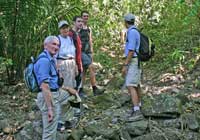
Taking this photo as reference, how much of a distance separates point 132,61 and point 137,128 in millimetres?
1020

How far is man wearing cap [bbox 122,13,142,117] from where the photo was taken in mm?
6133

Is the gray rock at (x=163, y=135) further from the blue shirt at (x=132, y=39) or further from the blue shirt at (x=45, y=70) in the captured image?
the blue shirt at (x=45, y=70)

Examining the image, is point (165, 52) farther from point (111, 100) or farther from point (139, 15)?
point (111, 100)

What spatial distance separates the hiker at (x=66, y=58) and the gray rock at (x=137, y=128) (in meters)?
1.10

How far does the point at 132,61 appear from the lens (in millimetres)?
6258

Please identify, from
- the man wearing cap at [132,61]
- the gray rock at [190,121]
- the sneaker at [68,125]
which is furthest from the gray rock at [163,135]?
the sneaker at [68,125]

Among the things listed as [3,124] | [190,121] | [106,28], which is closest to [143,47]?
[190,121]

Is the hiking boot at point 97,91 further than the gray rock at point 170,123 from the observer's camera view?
Yes

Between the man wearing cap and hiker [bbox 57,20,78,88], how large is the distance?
796 mm

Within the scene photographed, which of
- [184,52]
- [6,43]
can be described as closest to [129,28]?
[6,43]

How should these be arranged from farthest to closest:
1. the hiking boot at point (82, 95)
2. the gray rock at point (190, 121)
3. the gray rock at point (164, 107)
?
the hiking boot at point (82, 95) → the gray rock at point (164, 107) → the gray rock at point (190, 121)

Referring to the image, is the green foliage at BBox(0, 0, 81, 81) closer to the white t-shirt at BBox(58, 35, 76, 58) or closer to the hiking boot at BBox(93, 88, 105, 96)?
the hiking boot at BBox(93, 88, 105, 96)

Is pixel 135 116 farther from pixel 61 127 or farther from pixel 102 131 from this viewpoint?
pixel 61 127

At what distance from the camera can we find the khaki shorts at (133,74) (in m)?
6.27
